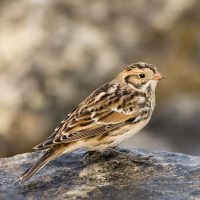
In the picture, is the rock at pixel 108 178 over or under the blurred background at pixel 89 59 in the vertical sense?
under

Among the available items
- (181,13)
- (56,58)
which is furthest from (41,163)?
(181,13)

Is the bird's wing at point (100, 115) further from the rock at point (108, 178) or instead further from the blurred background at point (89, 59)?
the blurred background at point (89, 59)

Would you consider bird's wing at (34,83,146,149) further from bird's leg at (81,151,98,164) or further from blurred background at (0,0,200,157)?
blurred background at (0,0,200,157)

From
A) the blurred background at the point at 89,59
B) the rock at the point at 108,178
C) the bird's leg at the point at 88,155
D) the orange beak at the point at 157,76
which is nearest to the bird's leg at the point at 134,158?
the rock at the point at 108,178

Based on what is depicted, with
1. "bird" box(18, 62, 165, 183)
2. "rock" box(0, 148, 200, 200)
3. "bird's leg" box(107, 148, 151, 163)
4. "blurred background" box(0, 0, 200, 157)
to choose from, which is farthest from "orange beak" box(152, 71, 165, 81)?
"blurred background" box(0, 0, 200, 157)

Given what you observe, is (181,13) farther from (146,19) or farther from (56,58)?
(56,58)

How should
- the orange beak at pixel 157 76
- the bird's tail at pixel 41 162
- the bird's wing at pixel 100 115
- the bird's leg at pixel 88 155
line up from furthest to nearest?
1. the orange beak at pixel 157 76
2. the bird's leg at pixel 88 155
3. the bird's wing at pixel 100 115
4. the bird's tail at pixel 41 162
